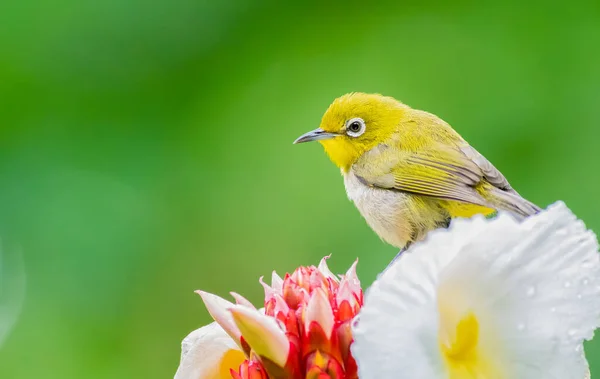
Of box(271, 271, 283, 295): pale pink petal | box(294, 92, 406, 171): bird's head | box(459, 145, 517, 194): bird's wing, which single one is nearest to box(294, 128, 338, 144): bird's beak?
box(294, 92, 406, 171): bird's head

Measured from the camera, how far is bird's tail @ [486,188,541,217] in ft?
7.91

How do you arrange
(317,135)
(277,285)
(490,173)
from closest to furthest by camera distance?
(277,285) → (490,173) → (317,135)

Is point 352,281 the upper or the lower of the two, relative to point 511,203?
lower

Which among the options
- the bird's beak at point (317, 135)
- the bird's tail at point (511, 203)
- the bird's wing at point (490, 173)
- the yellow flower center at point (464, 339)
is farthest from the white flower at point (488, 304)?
the bird's beak at point (317, 135)

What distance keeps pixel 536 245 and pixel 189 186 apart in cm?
268

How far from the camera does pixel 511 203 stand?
2.57 m

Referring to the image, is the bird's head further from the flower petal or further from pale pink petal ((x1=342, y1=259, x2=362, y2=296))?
the flower petal

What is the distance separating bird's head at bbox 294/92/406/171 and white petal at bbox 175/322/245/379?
1.74 meters

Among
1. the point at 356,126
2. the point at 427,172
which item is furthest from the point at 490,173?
the point at 356,126

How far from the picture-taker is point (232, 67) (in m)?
3.64

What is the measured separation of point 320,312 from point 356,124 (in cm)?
203

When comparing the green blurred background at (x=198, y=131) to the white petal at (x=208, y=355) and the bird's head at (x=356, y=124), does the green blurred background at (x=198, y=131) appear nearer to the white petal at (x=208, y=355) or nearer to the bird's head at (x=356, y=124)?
the bird's head at (x=356, y=124)

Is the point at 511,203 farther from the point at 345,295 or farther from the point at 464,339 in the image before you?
the point at 464,339

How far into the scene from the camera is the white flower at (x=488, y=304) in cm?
106
